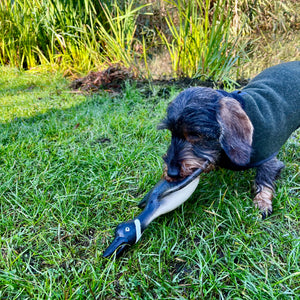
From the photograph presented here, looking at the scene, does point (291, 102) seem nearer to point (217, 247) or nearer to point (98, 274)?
point (217, 247)

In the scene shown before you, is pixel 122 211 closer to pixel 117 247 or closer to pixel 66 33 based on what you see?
pixel 117 247

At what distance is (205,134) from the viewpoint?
1.77m

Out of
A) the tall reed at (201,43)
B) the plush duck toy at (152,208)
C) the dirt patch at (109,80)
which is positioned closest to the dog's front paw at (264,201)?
the plush duck toy at (152,208)

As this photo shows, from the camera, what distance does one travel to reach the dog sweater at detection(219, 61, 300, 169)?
6.22 ft

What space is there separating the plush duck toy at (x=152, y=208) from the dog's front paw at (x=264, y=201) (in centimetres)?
56

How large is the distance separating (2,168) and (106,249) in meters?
1.43

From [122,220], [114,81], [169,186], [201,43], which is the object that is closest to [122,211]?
[122,220]

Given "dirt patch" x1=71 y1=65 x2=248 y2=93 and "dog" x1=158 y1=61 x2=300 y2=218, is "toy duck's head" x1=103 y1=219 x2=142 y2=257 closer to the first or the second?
"dog" x1=158 y1=61 x2=300 y2=218

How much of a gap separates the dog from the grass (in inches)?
10.0

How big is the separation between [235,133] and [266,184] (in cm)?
56

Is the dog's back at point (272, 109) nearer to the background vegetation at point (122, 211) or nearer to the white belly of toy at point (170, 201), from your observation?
the background vegetation at point (122, 211)

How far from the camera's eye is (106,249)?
1.64 metres

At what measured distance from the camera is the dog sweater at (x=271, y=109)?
1896mm

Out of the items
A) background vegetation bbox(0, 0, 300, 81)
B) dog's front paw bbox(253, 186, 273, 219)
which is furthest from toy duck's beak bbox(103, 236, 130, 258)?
background vegetation bbox(0, 0, 300, 81)
